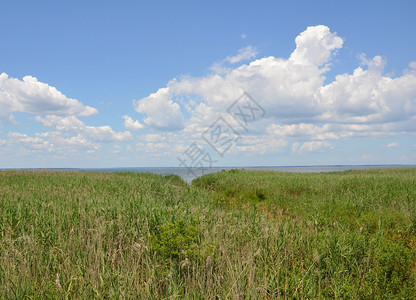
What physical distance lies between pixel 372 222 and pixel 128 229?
6.54m

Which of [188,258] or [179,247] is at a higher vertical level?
[179,247]

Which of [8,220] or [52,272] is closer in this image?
[52,272]

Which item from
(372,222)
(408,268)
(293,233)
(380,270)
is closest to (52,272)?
(293,233)

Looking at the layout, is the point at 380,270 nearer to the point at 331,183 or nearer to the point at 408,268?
the point at 408,268

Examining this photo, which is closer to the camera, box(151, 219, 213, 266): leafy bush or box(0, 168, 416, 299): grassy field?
box(0, 168, 416, 299): grassy field

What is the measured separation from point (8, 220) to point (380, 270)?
755cm

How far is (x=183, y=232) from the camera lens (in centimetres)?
431

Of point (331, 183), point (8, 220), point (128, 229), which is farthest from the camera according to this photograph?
point (331, 183)

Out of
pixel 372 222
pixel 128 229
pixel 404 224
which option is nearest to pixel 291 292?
pixel 128 229

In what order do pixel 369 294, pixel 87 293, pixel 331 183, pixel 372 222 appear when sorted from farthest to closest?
pixel 331 183 → pixel 372 222 → pixel 369 294 → pixel 87 293

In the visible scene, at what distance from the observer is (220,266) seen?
3889 millimetres

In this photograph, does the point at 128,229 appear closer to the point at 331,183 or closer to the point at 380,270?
the point at 380,270

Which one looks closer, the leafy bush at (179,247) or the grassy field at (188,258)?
the grassy field at (188,258)

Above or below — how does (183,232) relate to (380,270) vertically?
above
